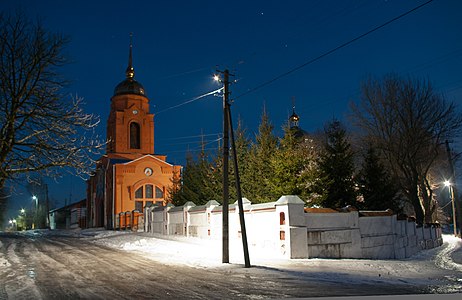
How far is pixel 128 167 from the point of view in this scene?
44.0 metres

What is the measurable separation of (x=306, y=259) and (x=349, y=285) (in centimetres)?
531

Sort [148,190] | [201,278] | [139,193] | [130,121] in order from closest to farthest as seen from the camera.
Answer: [201,278] < [139,193] < [148,190] < [130,121]

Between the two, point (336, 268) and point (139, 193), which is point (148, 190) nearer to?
point (139, 193)

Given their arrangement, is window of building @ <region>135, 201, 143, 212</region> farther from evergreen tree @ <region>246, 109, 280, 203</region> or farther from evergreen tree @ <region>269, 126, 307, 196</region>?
evergreen tree @ <region>269, 126, 307, 196</region>

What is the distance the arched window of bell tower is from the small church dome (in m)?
3.78

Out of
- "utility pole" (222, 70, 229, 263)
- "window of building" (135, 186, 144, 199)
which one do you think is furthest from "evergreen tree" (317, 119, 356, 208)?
"window of building" (135, 186, 144, 199)

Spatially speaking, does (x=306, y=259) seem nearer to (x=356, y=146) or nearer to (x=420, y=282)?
(x=420, y=282)

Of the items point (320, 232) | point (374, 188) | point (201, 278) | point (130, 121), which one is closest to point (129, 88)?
point (130, 121)

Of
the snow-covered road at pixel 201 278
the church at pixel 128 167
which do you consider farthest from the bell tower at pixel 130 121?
the snow-covered road at pixel 201 278

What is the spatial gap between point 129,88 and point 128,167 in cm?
1064

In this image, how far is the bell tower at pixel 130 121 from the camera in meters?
47.8

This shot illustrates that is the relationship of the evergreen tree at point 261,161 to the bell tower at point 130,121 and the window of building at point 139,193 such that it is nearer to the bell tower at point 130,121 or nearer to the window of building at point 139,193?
the window of building at point 139,193

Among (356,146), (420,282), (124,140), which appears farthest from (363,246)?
(124,140)

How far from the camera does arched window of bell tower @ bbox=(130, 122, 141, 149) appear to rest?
4866 cm
